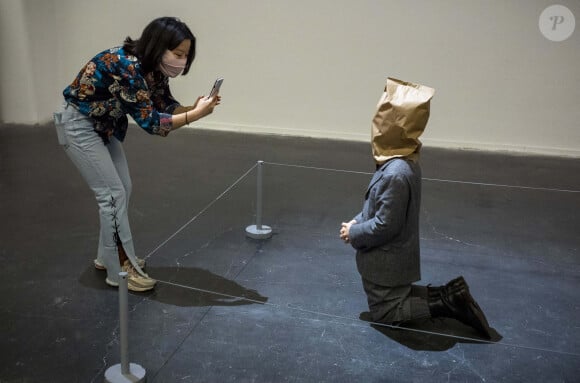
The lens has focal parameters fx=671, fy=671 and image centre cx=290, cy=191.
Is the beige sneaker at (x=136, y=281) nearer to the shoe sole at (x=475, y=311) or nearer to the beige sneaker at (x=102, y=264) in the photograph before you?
the beige sneaker at (x=102, y=264)

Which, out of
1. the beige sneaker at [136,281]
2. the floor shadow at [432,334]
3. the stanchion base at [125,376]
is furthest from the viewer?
the beige sneaker at [136,281]

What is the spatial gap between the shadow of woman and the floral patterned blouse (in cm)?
81

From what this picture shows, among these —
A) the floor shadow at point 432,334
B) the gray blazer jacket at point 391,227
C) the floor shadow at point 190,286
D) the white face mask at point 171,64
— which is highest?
the white face mask at point 171,64

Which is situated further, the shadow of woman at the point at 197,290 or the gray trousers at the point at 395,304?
the shadow of woman at the point at 197,290

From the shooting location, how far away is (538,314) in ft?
11.2

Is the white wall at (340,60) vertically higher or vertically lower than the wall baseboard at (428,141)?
higher

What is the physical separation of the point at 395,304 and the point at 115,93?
5.37 ft


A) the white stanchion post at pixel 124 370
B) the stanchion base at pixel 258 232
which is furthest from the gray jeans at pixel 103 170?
the stanchion base at pixel 258 232

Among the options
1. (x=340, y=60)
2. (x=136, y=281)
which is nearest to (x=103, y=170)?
(x=136, y=281)

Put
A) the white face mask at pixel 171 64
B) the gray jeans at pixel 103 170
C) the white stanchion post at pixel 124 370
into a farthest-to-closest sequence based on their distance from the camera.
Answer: the gray jeans at pixel 103 170 < the white face mask at pixel 171 64 < the white stanchion post at pixel 124 370

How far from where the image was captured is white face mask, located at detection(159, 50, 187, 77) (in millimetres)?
3160

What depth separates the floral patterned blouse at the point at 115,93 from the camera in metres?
3.11

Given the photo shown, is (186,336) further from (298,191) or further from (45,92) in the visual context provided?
(45,92)

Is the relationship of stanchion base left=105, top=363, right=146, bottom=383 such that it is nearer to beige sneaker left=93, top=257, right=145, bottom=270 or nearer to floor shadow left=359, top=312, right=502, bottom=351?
beige sneaker left=93, top=257, right=145, bottom=270
